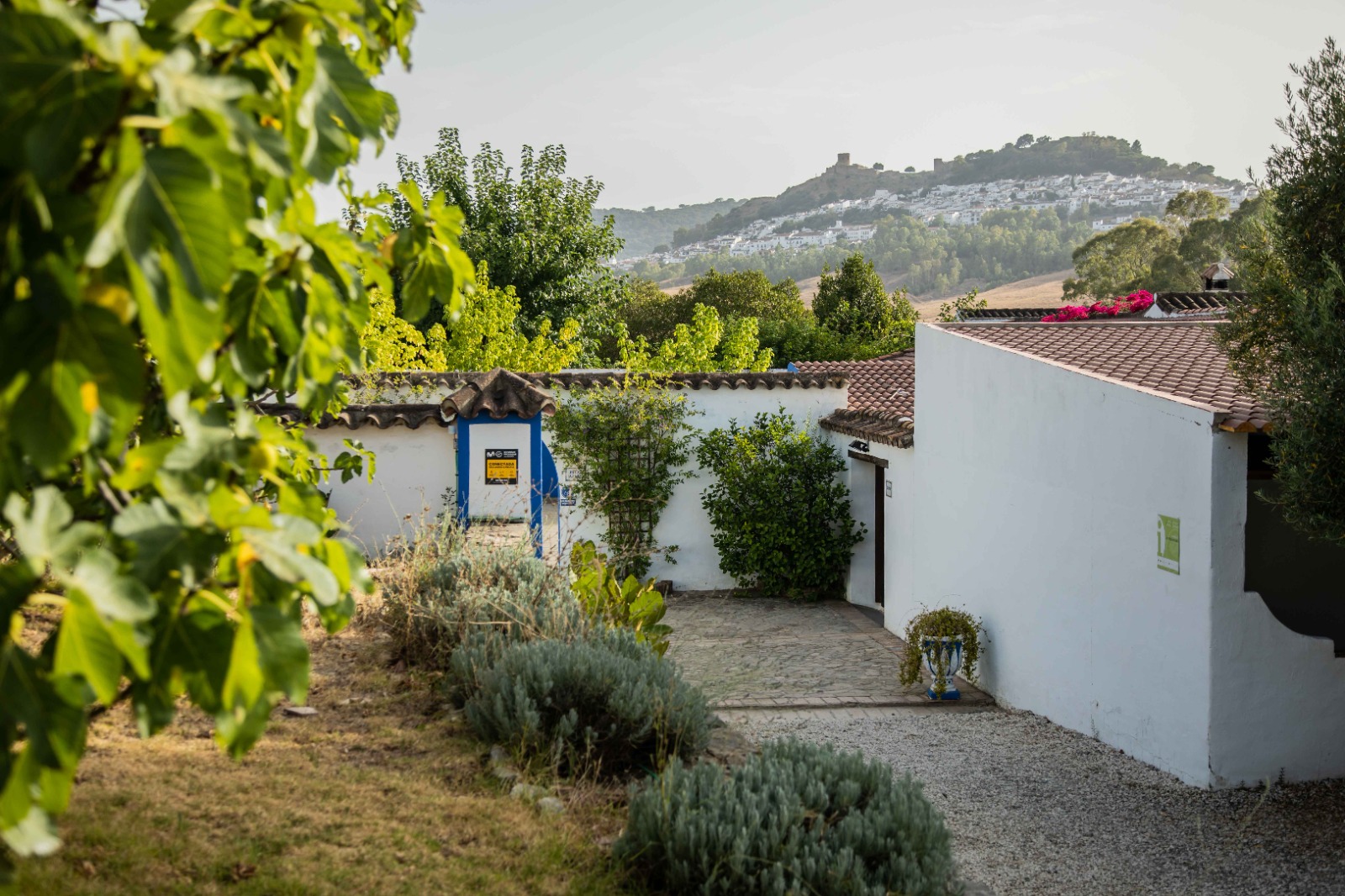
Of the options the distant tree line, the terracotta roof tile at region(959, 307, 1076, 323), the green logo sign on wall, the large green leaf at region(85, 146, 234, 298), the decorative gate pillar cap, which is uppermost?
the distant tree line

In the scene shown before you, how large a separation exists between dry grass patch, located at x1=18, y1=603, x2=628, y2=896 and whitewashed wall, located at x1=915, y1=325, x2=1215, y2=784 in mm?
4916

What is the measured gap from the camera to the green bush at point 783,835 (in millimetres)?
4254

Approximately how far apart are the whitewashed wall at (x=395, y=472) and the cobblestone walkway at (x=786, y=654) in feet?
12.6

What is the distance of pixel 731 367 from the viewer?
22.2m

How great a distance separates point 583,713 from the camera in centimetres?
573

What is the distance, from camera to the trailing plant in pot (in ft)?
34.7

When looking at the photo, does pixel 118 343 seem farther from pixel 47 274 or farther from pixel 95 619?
pixel 95 619

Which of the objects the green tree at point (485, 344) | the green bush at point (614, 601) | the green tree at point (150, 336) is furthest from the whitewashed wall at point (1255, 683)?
the green tree at point (485, 344)

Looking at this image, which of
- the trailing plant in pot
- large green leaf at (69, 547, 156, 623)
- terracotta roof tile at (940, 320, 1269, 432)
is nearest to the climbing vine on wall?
terracotta roof tile at (940, 320, 1269, 432)

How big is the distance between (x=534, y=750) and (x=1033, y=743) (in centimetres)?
533

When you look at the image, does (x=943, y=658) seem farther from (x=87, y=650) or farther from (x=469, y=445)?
(x=87, y=650)

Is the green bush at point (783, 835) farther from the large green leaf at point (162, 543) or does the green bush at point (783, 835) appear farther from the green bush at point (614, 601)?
the large green leaf at point (162, 543)

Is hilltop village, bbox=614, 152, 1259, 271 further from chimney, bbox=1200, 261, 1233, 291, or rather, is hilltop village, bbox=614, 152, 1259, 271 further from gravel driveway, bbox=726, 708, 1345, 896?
gravel driveway, bbox=726, 708, 1345, 896

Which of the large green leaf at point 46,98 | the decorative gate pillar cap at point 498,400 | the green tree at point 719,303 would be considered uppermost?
the green tree at point 719,303
